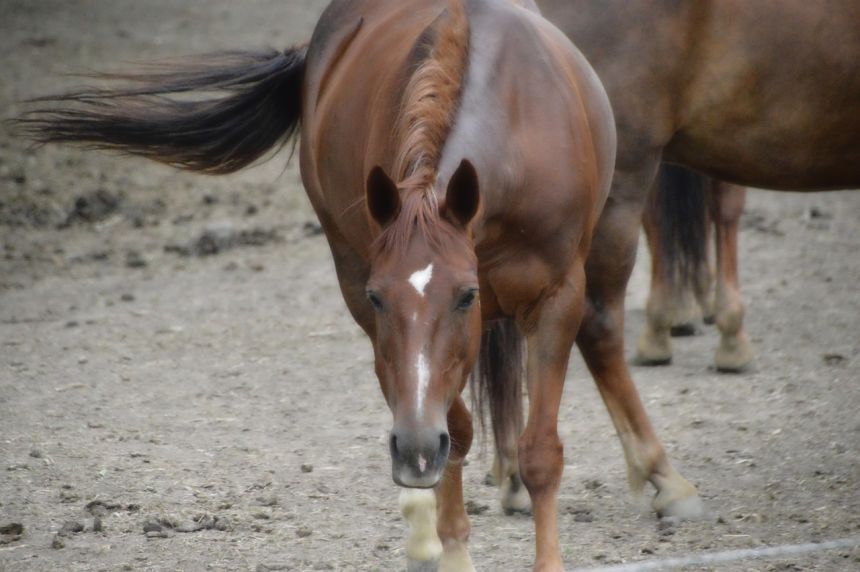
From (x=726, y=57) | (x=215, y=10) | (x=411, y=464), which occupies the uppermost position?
(x=215, y=10)

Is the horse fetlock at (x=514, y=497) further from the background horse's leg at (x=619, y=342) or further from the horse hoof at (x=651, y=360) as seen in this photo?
the horse hoof at (x=651, y=360)

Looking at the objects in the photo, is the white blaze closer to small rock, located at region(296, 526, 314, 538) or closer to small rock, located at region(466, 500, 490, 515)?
small rock, located at region(296, 526, 314, 538)

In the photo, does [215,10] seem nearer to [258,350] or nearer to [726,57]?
[258,350]

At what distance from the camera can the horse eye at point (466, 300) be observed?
3.14 metres

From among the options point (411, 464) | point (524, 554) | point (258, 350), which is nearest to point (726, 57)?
point (524, 554)

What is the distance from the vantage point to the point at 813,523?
169 inches

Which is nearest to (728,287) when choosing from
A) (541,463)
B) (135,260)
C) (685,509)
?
(685,509)

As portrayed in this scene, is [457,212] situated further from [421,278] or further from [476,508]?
[476,508]

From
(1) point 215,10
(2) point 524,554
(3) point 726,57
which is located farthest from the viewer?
(1) point 215,10

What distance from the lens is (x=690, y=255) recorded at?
639 cm

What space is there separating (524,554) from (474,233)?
1.29 m

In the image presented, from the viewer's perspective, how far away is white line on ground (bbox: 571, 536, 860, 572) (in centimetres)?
386

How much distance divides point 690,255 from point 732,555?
8.70ft

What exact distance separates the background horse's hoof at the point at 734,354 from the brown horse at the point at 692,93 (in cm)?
154
